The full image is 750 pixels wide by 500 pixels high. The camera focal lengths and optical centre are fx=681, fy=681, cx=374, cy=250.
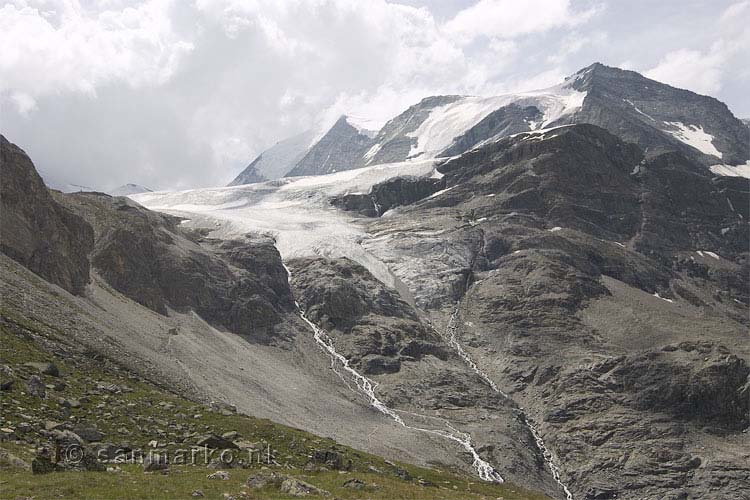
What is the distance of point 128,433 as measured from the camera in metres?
41.6

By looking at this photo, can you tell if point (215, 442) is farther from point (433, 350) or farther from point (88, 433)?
point (433, 350)

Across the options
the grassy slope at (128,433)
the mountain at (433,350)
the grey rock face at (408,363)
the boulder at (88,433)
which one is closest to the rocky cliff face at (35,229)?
the mountain at (433,350)

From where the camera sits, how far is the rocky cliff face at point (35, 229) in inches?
3637

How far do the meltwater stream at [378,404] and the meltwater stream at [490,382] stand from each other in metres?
17.2

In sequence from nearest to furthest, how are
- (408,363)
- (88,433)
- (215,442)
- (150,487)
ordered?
(150,487) → (88,433) → (215,442) → (408,363)

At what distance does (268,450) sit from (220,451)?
17.4ft

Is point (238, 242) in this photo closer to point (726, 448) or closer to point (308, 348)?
point (308, 348)

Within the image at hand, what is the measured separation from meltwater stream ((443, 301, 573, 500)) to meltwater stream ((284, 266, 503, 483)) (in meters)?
17.2

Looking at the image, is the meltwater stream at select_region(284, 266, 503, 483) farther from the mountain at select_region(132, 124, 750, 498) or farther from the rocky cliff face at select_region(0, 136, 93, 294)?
the rocky cliff face at select_region(0, 136, 93, 294)

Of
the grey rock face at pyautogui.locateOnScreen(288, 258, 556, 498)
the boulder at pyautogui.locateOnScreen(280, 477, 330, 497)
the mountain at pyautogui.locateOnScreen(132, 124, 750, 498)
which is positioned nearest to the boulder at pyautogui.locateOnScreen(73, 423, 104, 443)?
the boulder at pyautogui.locateOnScreen(280, 477, 330, 497)

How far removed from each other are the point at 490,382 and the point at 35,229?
93.6 m

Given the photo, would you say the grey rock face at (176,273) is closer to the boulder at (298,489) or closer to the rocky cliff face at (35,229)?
the rocky cliff face at (35,229)

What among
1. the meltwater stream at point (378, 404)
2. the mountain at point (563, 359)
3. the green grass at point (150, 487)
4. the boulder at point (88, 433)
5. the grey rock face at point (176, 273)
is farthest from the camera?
the grey rock face at point (176, 273)

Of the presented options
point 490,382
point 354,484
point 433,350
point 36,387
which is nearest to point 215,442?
point 354,484
